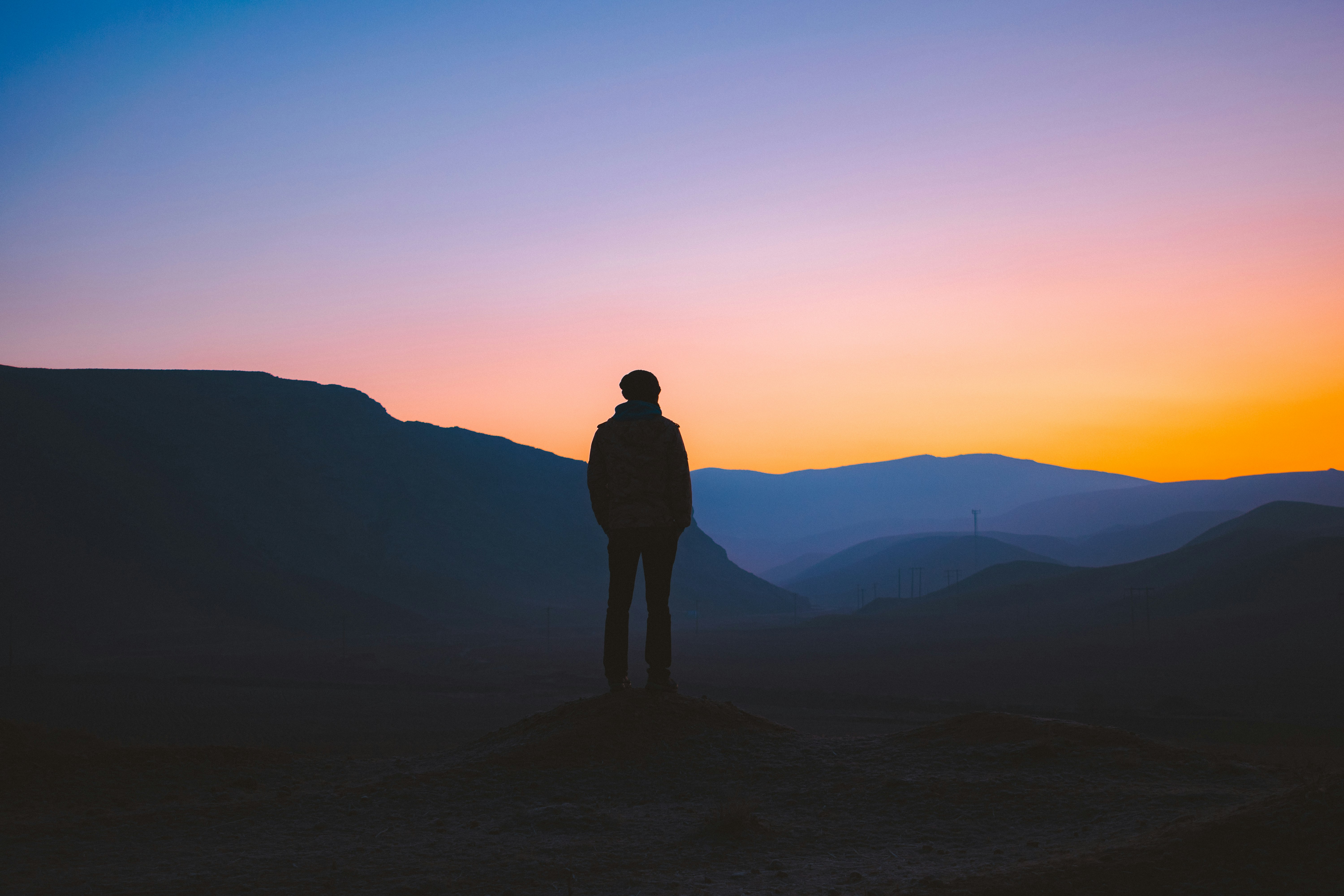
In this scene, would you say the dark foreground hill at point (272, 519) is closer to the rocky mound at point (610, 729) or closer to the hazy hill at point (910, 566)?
the hazy hill at point (910, 566)

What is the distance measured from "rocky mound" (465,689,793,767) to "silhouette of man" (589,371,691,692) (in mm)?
400

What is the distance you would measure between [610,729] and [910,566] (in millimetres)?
Answer: 175583

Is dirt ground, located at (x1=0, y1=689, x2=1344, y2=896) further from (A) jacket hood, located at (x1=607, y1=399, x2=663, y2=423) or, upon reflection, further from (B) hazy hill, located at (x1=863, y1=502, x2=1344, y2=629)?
(B) hazy hill, located at (x1=863, y1=502, x2=1344, y2=629)

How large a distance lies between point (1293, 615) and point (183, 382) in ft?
344

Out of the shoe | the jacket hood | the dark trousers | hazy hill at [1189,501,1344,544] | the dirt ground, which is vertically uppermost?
hazy hill at [1189,501,1344,544]

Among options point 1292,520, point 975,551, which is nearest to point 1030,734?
point 1292,520

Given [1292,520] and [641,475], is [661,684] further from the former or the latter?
[1292,520]

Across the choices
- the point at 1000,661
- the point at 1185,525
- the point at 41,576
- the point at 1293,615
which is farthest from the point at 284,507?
the point at 1185,525

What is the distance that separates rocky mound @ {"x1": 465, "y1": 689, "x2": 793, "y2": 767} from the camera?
8367 millimetres

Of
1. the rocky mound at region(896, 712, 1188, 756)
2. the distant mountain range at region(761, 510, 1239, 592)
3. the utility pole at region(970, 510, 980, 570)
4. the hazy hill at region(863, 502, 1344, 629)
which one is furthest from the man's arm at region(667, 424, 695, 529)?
the distant mountain range at region(761, 510, 1239, 592)

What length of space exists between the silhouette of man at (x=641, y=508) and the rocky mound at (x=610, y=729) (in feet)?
1.31

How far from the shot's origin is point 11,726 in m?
10.4

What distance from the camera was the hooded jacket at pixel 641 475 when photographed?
9.57m

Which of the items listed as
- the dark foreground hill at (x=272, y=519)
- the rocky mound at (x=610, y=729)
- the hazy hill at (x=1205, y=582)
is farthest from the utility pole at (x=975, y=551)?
the rocky mound at (x=610, y=729)
